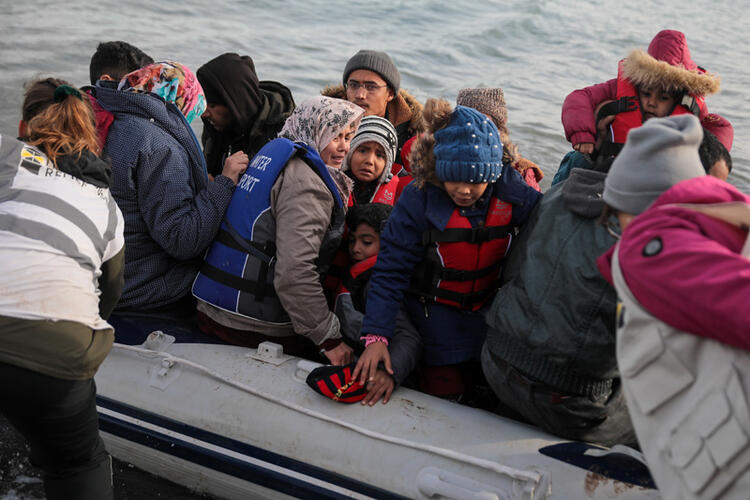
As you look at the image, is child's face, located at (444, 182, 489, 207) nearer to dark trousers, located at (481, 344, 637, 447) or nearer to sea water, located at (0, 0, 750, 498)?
dark trousers, located at (481, 344, 637, 447)

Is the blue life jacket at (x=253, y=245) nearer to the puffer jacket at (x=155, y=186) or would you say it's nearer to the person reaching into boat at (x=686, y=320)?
the puffer jacket at (x=155, y=186)

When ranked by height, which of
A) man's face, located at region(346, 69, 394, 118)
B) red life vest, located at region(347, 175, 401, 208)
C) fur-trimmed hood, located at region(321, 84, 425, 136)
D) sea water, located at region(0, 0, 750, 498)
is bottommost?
sea water, located at region(0, 0, 750, 498)

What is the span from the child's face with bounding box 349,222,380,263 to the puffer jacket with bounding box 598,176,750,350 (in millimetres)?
1591

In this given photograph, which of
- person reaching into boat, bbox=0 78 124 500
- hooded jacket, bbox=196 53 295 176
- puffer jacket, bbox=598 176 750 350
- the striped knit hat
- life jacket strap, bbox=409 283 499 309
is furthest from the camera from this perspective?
hooded jacket, bbox=196 53 295 176

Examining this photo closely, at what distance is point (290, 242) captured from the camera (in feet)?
8.30

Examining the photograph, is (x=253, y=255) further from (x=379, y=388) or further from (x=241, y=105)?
(x=241, y=105)

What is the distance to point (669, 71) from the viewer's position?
3.25m

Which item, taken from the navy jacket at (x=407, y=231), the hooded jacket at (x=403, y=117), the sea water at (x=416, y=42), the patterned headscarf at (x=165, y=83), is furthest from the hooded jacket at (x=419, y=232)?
the sea water at (x=416, y=42)

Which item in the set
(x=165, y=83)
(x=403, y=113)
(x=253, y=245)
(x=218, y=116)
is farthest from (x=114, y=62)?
(x=403, y=113)

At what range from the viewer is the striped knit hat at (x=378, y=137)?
3.13 meters

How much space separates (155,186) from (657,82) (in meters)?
2.34

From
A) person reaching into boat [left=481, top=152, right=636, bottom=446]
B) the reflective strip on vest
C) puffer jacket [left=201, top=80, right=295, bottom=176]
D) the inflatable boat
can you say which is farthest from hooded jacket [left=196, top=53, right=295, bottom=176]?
the reflective strip on vest

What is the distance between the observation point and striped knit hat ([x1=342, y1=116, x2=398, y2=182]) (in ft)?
10.3

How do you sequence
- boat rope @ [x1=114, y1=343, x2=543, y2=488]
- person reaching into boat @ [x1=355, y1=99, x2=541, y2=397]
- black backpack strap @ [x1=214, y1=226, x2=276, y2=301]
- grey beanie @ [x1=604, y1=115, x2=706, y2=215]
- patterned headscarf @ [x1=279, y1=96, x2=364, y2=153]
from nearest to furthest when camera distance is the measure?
1. grey beanie @ [x1=604, y1=115, x2=706, y2=215]
2. boat rope @ [x1=114, y1=343, x2=543, y2=488]
3. person reaching into boat @ [x1=355, y1=99, x2=541, y2=397]
4. black backpack strap @ [x1=214, y1=226, x2=276, y2=301]
5. patterned headscarf @ [x1=279, y1=96, x2=364, y2=153]
